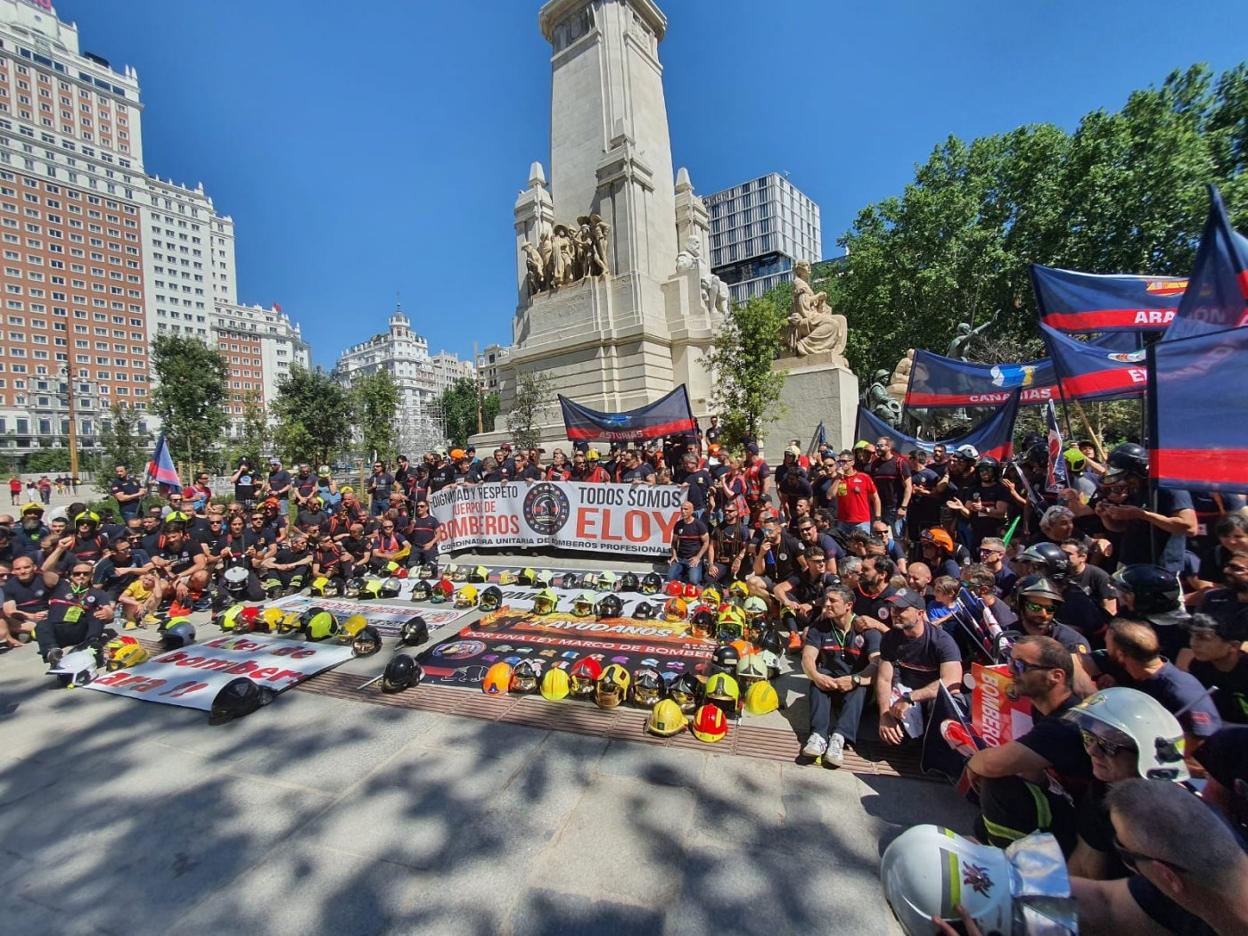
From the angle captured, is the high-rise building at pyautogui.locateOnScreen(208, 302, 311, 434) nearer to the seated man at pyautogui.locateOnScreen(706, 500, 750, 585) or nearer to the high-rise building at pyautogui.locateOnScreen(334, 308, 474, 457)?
the high-rise building at pyautogui.locateOnScreen(334, 308, 474, 457)

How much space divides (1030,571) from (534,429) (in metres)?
17.9

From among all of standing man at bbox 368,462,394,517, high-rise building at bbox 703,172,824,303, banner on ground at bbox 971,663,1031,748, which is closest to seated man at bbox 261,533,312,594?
standing man at bbox 368,462,394,517

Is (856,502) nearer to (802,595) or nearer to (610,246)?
(802,595)

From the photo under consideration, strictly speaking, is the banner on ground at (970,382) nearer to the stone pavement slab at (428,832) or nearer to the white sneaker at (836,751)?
the white sneaker at (836,751)

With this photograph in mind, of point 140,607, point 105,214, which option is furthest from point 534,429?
point 105,214

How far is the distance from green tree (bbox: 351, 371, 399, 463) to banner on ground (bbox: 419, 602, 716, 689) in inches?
1225

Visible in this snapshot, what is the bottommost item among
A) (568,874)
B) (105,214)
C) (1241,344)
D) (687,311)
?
(568,874)

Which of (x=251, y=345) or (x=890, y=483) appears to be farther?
(x=251, y=345)

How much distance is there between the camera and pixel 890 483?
28.5ft

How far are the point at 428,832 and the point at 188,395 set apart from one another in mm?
43202

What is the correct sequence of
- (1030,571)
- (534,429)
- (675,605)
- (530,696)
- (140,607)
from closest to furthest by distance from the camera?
1. (1030,571)
2. (530,696)
3. (675,605)
4. (140,607)
5. (534,429)

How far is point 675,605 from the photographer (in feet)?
23.3

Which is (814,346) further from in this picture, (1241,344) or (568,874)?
(568,874)

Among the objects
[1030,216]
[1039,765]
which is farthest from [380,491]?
[1030,216]
